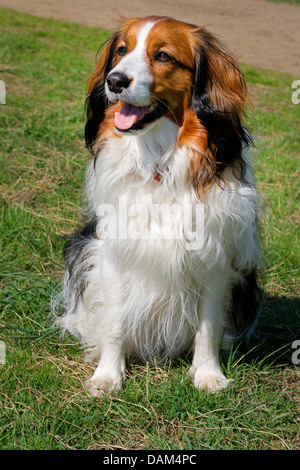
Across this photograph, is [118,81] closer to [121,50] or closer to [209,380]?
[121,50]

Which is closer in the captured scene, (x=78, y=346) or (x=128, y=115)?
(x=128, y=115)

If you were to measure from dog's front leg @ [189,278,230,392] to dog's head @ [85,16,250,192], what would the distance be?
2.09 feet

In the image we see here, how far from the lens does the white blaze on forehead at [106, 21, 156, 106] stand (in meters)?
2.54

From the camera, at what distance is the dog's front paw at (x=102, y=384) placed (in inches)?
117

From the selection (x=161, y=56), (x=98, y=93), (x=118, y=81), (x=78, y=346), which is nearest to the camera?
(x=118, y=81)

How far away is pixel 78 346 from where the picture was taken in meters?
3.34

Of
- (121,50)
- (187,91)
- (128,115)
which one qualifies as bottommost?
(128,115)

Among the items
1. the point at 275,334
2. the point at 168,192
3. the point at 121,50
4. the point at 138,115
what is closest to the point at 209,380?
the point at 275,334

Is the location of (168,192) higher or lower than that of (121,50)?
lower

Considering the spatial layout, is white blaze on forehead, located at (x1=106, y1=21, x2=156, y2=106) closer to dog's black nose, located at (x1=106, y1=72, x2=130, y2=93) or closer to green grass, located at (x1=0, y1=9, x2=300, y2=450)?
dog's black nose, located at (x1=106, y1=72, x2=130, y2=93)

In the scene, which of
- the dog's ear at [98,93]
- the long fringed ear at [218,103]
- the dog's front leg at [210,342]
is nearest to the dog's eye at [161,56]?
the long fringed ear at [218,103]

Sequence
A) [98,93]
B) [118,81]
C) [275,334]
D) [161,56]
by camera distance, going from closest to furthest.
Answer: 1. [118,81]
2. [161,56]
3. [98,93]
4. [275,334]

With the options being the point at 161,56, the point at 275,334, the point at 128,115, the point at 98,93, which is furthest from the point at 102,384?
the point at 161,56

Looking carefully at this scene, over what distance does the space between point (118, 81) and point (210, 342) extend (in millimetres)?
1427
